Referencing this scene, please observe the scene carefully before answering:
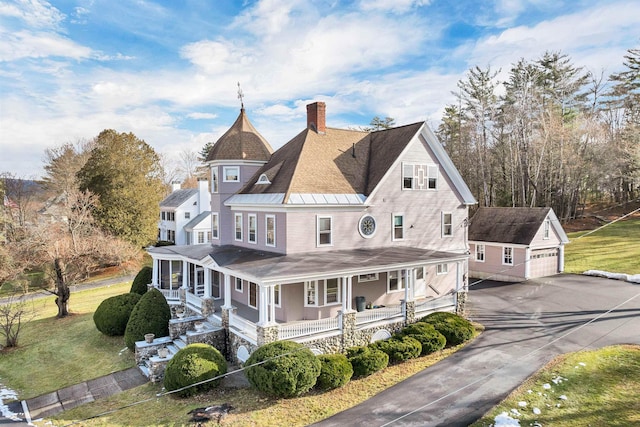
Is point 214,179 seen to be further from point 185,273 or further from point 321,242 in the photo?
point 321,242

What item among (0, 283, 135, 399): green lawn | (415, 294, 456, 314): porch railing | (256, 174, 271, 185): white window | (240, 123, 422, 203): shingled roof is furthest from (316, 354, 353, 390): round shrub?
(256, 174, 271, 185): white window

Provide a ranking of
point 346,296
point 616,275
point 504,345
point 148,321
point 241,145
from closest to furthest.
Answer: point 504,345
point 346,296
point 148,321
point 241,145
point 616,275

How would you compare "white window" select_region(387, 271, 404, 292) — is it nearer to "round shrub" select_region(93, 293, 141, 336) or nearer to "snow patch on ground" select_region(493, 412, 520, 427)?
"snow patch on ground" select_region(493, 412, 520, 427)

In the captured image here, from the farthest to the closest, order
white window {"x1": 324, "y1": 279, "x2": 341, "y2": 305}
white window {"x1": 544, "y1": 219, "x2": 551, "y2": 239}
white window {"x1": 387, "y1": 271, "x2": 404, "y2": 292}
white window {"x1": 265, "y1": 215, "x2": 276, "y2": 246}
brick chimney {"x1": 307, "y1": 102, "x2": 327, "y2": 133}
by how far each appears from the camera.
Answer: white window {"x1": 544, "y1": 219, "x2": 551, "y2": 239} → brick chimney {"x1": 307, "y1": 102, "x2": 327, "y2": 133} → white window {"x1": 387, "y1": 271, "x2": 404, "y2": 292} → white window {"x1": 265, "y1": 215, "x2": 276, "y2": 246} → white window {"x1": 324, "y1": 279, "x2": 341, "y2": 305}

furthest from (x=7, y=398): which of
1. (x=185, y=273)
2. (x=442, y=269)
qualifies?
(x=442, y=269)

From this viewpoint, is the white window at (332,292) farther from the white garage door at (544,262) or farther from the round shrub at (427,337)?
the white garage door at (544,262)

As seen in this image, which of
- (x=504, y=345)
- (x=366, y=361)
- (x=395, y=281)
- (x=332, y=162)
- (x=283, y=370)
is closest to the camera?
(x=283, y=370)

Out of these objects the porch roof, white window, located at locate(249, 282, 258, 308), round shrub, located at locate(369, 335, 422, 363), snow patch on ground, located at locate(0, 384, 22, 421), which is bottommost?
snow patch on ground, located at locate(0, 384, 22, 421)
